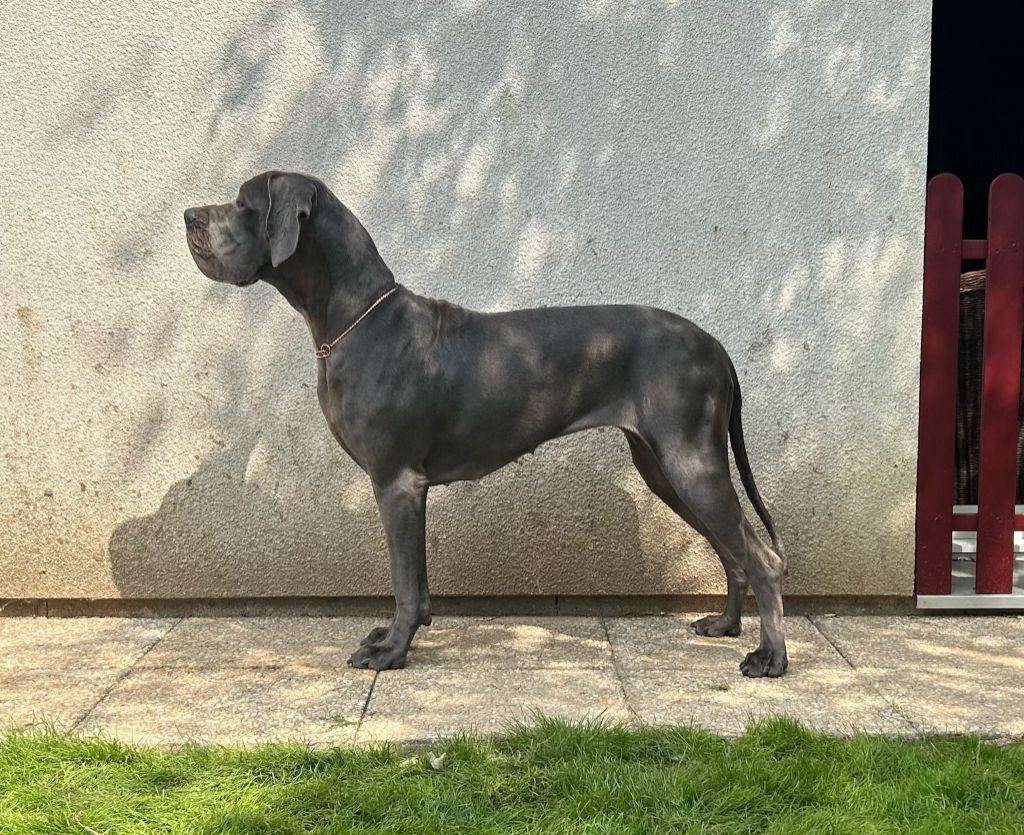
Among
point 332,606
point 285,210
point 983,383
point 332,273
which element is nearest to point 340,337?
point 332,273

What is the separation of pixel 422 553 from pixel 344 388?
0.72 meters

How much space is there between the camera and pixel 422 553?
412 centimetres

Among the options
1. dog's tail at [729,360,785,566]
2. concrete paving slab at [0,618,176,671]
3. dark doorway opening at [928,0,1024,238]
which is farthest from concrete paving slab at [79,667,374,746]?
dark doorway opening at [928,0,1024,238]

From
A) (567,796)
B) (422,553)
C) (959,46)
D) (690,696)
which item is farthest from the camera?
(959,46)

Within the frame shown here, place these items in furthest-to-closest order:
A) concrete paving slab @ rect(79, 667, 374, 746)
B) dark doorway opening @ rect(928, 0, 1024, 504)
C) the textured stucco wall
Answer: dark doorway opening @ rect(928, 0, 1024, 504) < the textured stucco wall < concrete paving slab @ rect(79, 667, 374, 746)

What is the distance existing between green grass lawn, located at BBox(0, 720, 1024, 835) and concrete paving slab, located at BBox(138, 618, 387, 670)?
958 millimetres

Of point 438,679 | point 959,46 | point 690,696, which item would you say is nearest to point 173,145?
point 438,679

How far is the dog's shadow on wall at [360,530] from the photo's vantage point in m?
4.86

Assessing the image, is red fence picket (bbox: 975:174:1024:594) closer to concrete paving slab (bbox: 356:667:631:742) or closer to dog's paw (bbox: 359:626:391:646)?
concrete paving slab (bbox: 356:667:631:742)

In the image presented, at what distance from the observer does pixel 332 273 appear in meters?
4.02

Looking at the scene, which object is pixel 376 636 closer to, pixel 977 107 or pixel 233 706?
pixel 233 706

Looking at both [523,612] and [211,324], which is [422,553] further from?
[211,324]

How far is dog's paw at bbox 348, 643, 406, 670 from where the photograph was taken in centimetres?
406

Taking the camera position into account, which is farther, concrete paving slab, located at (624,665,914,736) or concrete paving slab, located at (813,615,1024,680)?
concrete paving slab, located at (813,615,1024,680)
